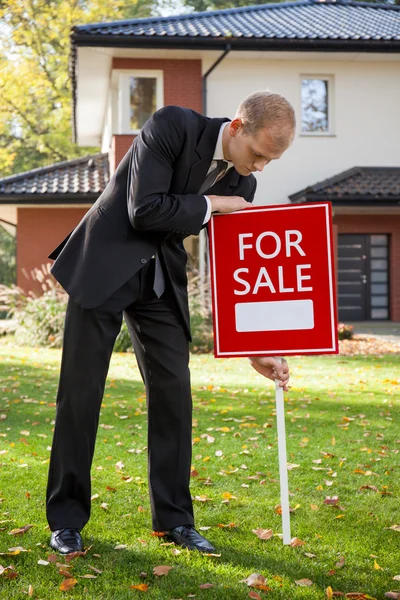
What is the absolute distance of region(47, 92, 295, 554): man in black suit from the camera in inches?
139

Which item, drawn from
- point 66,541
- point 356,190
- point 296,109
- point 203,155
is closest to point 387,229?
point 356,190

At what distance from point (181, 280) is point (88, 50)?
16.9 m

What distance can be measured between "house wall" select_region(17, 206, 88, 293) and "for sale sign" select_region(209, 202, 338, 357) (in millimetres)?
17599

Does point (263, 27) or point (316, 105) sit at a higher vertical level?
point (263, 27)

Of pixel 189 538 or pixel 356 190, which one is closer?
pixel 189 538

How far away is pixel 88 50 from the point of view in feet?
64.1

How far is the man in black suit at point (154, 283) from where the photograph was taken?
139 inches

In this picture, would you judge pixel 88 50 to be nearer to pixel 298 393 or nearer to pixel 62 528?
pixel 298 393

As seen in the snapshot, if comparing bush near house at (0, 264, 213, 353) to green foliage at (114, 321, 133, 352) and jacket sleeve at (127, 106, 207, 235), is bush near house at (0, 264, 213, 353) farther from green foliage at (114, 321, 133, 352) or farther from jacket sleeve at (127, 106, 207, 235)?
jacket sleeve at (127, 106, 207, 235)

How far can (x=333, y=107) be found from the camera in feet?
69.2

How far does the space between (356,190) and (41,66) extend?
1973 centimetres

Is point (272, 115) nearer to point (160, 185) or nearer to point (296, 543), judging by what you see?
point (160, 185)

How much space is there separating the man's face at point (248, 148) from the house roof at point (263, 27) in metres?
16.3

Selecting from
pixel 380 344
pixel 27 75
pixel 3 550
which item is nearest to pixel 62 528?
pixel 3 550
